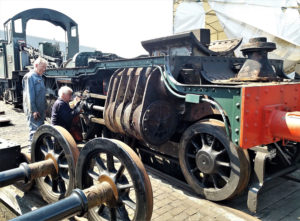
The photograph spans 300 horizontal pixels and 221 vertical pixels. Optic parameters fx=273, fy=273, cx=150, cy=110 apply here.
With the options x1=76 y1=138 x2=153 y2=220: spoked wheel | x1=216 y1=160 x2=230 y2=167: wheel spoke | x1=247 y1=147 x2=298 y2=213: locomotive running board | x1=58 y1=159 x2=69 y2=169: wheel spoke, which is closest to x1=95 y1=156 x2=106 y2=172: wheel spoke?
x1=76 y1=138 x2=153 y2=220: spoked wheel

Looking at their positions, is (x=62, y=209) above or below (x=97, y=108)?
below

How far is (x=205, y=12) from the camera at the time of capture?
12047 mm

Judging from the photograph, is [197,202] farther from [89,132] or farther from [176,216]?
[89,132]

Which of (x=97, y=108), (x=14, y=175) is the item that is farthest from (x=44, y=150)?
(x=97, y=108)

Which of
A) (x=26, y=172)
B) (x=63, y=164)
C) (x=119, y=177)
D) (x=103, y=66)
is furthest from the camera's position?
(x=103, y=66)

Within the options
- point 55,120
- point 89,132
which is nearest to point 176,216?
point 55,120

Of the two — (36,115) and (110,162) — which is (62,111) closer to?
(36,115)

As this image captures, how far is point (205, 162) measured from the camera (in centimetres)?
333

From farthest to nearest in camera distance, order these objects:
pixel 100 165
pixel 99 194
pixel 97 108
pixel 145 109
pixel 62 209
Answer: pixel 97 108
pixel 145 109
pixel 100 165
pixel 99 194
pixel 62 209

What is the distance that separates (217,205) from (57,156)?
2018 mm

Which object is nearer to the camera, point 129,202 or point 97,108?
point 129,202

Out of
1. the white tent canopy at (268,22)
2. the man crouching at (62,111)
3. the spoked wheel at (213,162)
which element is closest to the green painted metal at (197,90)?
the spoked wheel at (213,162)

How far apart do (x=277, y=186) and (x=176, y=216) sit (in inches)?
68.7

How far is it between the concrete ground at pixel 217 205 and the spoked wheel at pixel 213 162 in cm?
17
